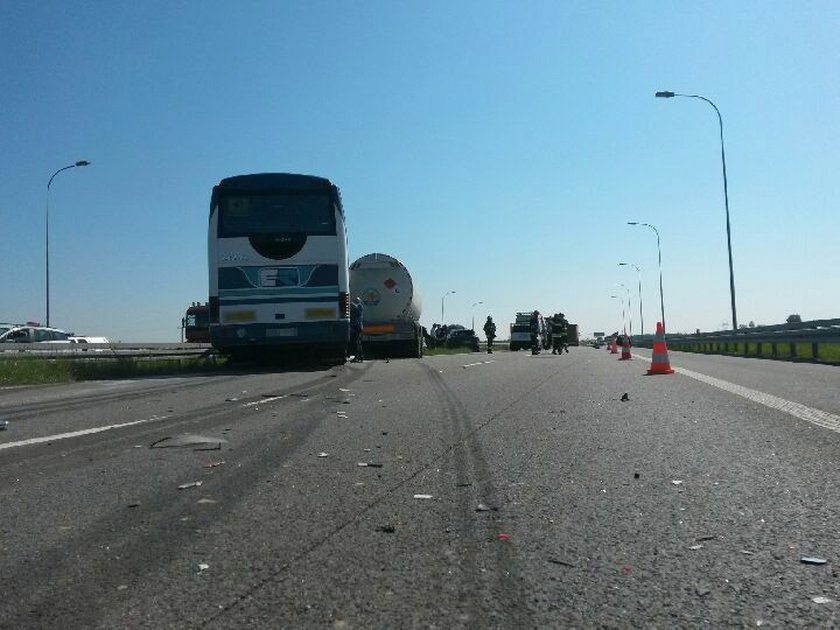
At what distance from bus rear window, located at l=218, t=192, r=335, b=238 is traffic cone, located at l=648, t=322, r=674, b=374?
7512 mm

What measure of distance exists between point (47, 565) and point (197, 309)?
53.9 metres

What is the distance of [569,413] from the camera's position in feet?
32.0

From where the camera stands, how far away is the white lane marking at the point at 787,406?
8.48 meters

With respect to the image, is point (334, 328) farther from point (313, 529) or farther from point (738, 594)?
point (738, 594)

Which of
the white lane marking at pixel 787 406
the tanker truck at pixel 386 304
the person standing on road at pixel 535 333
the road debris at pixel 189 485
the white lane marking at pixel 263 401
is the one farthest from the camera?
the person standing on road at pixel 535 333

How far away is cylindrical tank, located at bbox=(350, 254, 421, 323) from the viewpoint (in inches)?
1198

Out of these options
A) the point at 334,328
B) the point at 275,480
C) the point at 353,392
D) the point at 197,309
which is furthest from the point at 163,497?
the point at 197,309

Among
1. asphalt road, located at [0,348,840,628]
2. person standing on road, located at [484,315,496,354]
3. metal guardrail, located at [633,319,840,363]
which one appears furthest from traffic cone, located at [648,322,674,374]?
person standing on road, located at [484,315,496,354]

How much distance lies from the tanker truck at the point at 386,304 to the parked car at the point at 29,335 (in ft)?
45.8

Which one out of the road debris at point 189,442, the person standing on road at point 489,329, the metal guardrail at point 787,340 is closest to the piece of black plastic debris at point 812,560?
the road debris at point 189,442

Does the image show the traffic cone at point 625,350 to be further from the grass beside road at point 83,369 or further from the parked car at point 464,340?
the parked car at point 464,340

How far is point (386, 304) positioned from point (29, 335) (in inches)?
601

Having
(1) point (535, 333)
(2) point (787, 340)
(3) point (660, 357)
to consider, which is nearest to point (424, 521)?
(3) point (660, 357)

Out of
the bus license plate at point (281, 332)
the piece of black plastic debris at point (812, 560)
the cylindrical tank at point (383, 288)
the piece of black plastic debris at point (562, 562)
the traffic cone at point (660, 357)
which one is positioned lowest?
the piece of black plastic debris at point (812, 560)
